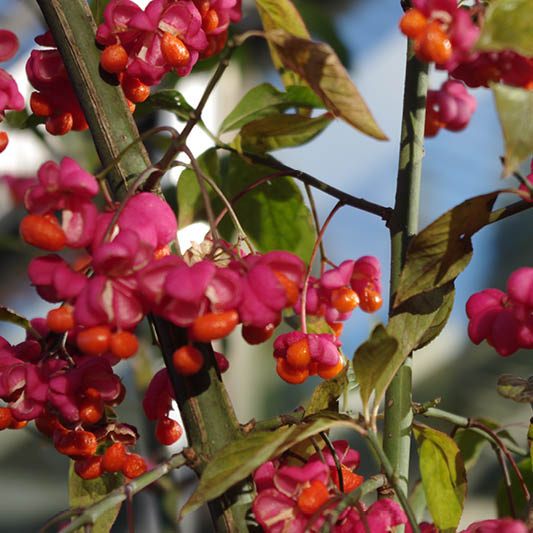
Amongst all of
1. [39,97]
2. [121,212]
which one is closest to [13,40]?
[39,97]

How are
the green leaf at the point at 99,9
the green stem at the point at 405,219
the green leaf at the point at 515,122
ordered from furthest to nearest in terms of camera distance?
the green leaf at the point at 99,9, the green stem at the point at 405,219, the green leaf at the point at 515,122

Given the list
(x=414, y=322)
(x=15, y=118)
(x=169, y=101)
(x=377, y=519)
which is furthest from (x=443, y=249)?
(x=15, y=118)

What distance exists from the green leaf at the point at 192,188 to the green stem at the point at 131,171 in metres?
0.19

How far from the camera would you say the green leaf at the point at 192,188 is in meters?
0.60

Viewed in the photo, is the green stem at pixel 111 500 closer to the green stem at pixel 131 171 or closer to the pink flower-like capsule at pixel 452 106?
the green stem at pixel 131 171

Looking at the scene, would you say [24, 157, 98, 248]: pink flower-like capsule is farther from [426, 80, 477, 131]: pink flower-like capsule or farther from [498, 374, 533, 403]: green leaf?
[426, 80, 477, 131]: pink flower-like capsule

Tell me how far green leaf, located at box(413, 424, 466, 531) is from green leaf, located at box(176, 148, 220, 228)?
255 mm

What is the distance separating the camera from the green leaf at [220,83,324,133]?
55 centimetres

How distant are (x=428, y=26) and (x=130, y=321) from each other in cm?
21

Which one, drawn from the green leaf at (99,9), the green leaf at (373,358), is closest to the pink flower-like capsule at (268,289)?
the green leaf at (373,358)

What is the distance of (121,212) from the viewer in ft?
1.19

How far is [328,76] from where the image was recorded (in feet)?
1.15

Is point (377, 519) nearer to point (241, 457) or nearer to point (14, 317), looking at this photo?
point (241, 457)

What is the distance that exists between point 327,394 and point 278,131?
19 centimetres
